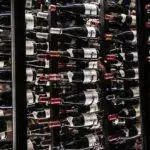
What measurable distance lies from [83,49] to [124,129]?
0.93 meters

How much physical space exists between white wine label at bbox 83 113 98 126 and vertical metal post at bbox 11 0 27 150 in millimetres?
1199

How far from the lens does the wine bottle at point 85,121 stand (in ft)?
10.2

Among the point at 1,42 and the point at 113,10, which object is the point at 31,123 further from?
the point at 113,10

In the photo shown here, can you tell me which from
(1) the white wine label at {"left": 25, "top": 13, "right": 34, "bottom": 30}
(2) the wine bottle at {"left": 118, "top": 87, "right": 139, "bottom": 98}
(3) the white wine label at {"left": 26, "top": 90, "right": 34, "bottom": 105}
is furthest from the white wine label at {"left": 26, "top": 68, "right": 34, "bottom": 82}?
(2) the wine bottle at {"left": 118, "top": 87, "right": 139, "bottom": 98}

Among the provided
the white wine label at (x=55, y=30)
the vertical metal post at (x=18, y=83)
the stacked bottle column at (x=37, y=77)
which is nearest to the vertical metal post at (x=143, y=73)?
the white wine label at (x=55, y=30)

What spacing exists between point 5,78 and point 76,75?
0.62m

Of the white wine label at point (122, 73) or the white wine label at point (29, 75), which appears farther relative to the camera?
the white wine label at point (122, 73)

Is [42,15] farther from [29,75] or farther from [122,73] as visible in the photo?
[122,73]

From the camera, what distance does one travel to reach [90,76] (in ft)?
10.5

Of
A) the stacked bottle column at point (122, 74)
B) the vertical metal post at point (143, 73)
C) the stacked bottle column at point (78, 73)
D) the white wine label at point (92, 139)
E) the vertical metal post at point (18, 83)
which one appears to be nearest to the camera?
the vertical metal post at point (18, 83)

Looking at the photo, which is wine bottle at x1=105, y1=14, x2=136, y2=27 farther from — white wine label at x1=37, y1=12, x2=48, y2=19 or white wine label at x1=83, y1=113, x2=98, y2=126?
white wine label at x1=83, y1=113, x2=98, y2=126

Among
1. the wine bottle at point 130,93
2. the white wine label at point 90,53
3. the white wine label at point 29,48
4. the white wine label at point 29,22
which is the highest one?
the white wine label at point 29,22

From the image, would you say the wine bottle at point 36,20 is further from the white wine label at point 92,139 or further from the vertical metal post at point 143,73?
the white wine label at point 92,139

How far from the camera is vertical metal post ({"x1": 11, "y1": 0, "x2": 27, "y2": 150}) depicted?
6.59ft
